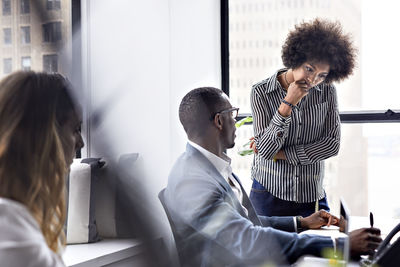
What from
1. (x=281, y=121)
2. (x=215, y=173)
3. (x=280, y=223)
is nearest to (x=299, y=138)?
(x=281, y=121)

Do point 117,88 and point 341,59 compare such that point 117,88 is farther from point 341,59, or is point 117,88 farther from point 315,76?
point 341,59

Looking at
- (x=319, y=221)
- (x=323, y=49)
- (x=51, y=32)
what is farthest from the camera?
(x=323, y=49)

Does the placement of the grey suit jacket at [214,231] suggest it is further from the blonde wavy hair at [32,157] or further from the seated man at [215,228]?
the blonde wavy hair at [32,157]

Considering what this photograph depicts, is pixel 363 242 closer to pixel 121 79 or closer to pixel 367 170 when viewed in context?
pixel 121 79

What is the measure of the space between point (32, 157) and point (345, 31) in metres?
2.17

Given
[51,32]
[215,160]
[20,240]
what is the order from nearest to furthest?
[51,32] < [20,240] < [215,160]

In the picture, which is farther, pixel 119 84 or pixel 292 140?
pixel 292 140

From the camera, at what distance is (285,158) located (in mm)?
1682

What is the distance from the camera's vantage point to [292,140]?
5.54 ft

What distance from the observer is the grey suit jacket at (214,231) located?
97cm

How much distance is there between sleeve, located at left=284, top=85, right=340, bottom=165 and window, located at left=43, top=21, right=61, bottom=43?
4.88ft

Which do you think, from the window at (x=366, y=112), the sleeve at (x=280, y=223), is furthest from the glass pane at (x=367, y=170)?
the sleeve at (x=280, y=223)

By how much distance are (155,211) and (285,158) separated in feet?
4.82

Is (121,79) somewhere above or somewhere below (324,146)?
above
